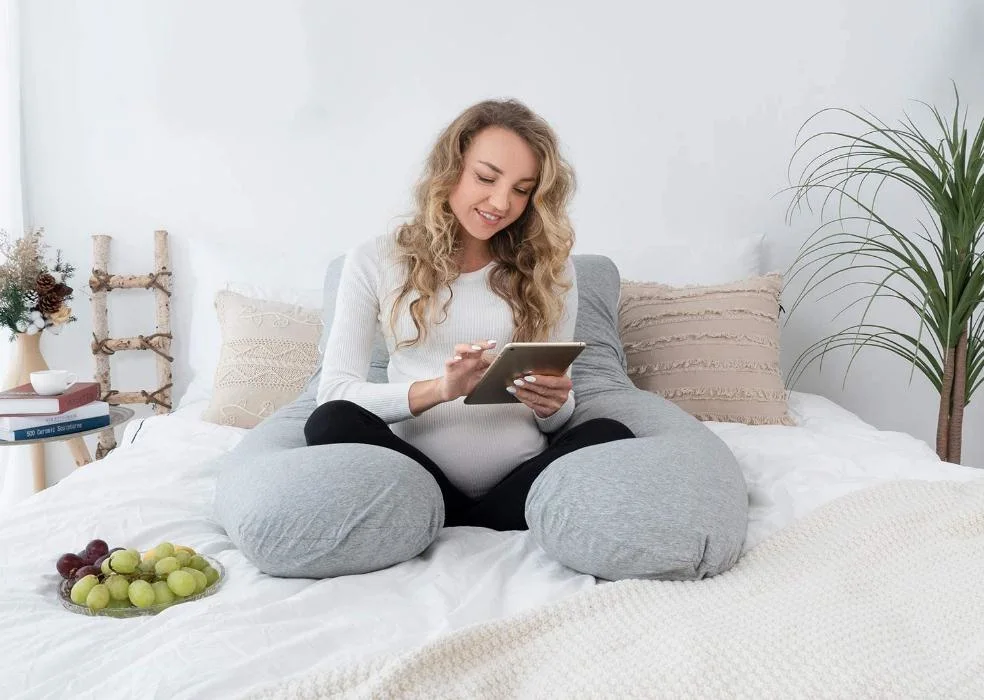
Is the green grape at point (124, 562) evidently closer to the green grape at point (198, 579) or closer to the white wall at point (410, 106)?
the green grape at point (198, 579)

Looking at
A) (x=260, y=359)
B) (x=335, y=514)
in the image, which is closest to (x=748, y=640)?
(x=335, y=514)

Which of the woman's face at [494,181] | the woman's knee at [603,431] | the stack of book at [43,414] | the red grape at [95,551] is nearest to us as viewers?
the red grape at [95,551]

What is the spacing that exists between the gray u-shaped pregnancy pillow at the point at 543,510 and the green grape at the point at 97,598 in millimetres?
187

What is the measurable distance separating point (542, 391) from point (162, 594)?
2.29 feet

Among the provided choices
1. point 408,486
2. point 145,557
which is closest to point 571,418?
point 408,486

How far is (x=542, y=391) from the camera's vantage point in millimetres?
1463

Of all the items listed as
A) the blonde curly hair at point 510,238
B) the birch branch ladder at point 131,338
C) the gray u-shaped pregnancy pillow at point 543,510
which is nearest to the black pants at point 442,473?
the gray u-shaped pregnancy pillow at point 543,510

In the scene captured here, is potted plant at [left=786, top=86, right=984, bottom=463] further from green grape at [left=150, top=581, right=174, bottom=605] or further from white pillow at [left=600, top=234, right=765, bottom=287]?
green grape at [left=150, top=581, right=174, bottom=605]

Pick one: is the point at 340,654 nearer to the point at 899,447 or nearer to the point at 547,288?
the point at 547,288

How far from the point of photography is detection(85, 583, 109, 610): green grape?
3.30ft

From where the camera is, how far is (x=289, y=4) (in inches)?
104

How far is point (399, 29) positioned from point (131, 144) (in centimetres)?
95

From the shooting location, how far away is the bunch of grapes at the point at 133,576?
102 centimetres

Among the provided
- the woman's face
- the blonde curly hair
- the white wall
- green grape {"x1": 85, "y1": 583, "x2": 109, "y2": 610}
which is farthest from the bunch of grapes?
the white wall
